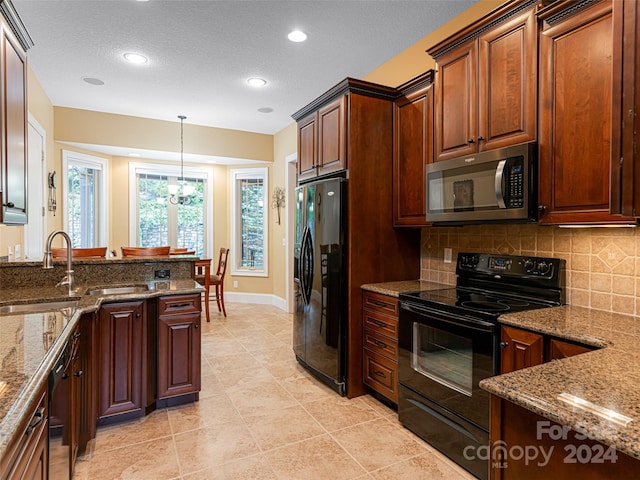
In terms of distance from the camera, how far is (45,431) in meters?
1.23

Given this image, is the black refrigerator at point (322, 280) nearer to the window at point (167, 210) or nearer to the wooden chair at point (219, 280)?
the wooden chair at point (219, 280)

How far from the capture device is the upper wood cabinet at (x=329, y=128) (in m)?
2.96

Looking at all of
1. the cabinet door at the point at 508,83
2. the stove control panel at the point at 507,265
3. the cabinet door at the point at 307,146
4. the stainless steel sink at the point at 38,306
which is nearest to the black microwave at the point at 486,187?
the cabinet door at the point at 508,83

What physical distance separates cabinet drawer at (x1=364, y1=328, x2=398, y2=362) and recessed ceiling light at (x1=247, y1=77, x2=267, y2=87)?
2956 mm

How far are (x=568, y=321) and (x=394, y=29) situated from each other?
2566 millimetres

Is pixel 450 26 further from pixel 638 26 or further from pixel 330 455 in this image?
pixel 330 455

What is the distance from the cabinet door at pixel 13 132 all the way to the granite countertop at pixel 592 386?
2238mm

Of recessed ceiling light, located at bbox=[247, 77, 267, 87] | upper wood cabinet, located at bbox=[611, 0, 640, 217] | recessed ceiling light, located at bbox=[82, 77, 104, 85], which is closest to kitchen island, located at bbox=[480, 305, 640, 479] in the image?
upper wood cabinet, located at bbox=[611, 0, 640, 217]

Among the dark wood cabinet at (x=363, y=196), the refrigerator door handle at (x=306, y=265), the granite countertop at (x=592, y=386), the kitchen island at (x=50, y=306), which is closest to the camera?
the granite countertop at (x=592, y=386)

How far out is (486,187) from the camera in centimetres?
219

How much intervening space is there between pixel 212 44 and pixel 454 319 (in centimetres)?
308

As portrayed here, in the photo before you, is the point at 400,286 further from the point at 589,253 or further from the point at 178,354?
the point at 178,354

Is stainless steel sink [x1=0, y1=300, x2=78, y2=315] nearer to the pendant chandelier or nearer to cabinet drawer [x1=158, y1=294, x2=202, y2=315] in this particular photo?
cabinet drawer [x1=158, y1=294, x2=202, y2=315]

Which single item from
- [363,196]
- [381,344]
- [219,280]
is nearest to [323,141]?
[363,196]
